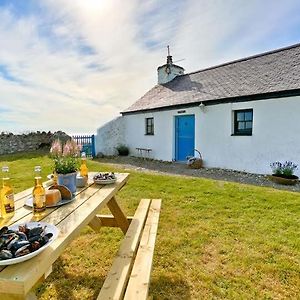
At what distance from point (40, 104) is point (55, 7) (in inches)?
338

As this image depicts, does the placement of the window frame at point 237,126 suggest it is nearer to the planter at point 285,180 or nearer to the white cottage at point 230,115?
the white cottage at point 230,115

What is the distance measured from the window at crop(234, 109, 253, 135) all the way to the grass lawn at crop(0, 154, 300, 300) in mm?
3990

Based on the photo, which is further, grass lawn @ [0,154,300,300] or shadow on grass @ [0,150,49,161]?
shadow on grass @ [0,150,49,161]

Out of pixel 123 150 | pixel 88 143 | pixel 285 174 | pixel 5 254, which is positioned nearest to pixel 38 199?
pixel 5 254

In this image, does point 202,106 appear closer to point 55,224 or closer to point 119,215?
point 119,215

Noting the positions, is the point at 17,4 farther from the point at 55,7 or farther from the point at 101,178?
the point at 101,178

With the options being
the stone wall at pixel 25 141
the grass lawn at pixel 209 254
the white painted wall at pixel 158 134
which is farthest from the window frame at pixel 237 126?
the stone wall at pixel 25 141

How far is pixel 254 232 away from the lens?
3.55 m

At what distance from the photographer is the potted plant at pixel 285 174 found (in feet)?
22.8

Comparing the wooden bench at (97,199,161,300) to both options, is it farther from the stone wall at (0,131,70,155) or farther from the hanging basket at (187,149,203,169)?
the stone wall at (0,131,70,155)

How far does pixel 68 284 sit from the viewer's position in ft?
8.07

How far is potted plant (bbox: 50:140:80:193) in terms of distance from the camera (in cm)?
217

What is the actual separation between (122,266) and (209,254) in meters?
1.45

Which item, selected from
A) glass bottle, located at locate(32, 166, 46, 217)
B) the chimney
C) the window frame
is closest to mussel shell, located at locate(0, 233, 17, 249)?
glass bottle, located at locate(32, 166, 46, 217)
